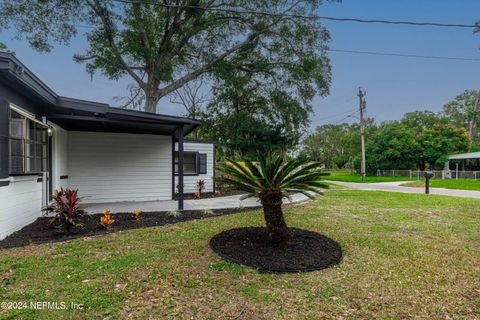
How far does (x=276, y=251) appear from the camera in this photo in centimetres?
384

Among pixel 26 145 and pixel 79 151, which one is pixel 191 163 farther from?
pixel 26 145

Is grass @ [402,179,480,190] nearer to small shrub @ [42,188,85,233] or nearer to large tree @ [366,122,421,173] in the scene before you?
large tree @ [366,122,421,173]

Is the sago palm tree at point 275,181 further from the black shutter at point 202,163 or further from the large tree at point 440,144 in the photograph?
the large tree at point 440,144

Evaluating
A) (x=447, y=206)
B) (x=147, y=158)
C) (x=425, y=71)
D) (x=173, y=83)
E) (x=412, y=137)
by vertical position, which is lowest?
(x=447, y=206)

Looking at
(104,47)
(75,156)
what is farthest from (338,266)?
(104,47)

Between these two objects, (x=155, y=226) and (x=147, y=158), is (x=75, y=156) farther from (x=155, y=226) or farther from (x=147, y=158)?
(x=155, y=226)

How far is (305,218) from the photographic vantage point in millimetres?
6238

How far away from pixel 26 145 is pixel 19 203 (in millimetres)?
1065

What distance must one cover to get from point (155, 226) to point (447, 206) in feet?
27.5

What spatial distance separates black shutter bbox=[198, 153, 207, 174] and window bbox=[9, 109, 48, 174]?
592 centimetres

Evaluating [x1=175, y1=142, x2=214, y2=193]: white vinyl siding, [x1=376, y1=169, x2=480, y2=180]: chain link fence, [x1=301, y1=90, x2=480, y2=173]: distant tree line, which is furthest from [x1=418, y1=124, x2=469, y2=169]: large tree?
[x1=175, y1=142, x2=214, y2=193]: white vinyl siding

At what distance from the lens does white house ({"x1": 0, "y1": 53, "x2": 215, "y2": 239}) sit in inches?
174

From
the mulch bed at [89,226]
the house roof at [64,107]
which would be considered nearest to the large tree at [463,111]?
the mulch bed at [89,226]

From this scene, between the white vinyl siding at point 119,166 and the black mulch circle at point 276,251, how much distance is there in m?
5.04
